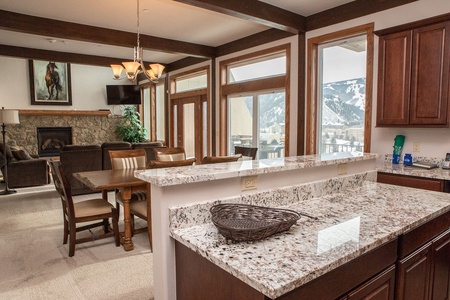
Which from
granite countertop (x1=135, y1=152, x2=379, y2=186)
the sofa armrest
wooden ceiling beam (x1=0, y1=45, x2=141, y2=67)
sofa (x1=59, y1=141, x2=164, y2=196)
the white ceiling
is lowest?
the sofa armrest

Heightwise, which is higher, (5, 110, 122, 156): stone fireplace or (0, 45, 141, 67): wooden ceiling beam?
(0, 45, 141, 67): wooden ceiling beam

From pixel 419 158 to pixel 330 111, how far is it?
4.65ft

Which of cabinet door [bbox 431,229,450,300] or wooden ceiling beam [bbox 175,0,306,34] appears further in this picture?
wooden ceiling beam [bbox 175,0,306,34]

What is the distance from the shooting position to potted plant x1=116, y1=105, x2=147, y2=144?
966 centimetres

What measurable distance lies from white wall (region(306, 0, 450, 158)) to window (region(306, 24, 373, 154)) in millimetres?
92

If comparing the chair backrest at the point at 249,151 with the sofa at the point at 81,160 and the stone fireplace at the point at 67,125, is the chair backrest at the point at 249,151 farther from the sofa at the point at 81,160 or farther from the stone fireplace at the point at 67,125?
the stone fireplace at the point at 67,125

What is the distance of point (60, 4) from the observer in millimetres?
4195

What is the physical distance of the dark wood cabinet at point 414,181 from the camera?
284cm

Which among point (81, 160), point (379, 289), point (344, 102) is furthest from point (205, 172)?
point (81, 160)

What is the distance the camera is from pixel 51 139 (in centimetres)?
922

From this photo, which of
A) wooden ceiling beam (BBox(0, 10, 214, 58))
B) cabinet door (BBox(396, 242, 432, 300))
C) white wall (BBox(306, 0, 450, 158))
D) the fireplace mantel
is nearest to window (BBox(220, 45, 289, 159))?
wooden ceiling beam (BBox(0, 10, 214, 58))

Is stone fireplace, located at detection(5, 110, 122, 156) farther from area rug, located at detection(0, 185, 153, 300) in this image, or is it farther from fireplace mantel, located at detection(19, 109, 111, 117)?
area rug, located at detection(0, 185, 153, 300)

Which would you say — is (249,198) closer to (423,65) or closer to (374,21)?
(423,65)

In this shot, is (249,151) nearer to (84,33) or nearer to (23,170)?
(84,33)
